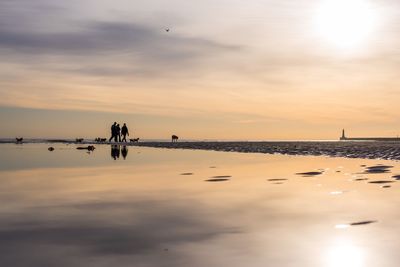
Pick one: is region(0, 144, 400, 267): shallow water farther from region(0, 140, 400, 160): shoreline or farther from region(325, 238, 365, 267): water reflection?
region(0, 140, 400, 160): shoreline

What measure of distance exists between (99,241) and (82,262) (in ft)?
3.55

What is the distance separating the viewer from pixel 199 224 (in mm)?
8547

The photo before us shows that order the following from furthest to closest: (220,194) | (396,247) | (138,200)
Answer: (220,194), (138,200), (396,247)

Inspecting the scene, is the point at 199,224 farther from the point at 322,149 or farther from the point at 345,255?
Result: the point at 322,149

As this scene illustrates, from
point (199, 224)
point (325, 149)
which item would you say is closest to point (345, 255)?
point (199, 224)

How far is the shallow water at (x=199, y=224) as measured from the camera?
6293mm

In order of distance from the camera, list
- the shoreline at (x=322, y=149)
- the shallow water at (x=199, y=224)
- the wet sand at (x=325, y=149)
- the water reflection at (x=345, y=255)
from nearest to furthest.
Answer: the water reflection at (x=345, y=255) → the shallow water at (x=199, y=224) → the wet sand at (x=325, y=149) → the shoreline at (x=322, y=149)

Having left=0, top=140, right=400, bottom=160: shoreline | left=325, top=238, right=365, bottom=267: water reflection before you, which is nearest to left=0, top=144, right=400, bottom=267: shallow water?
left=325, top=238, right=365, bottom=267: water reflection

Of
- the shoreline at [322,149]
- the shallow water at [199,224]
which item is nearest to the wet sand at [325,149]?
the shoreline at [322,149]

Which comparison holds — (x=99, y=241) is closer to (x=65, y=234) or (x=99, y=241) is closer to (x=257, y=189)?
(x=65, y=234)

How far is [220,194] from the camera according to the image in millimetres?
12633

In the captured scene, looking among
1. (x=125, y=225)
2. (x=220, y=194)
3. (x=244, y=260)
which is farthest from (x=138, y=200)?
(x=244, y=260)

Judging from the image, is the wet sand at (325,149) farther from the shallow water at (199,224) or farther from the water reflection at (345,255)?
the water reflection at (345,255)

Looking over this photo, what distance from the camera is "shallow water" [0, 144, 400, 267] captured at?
629 cm
